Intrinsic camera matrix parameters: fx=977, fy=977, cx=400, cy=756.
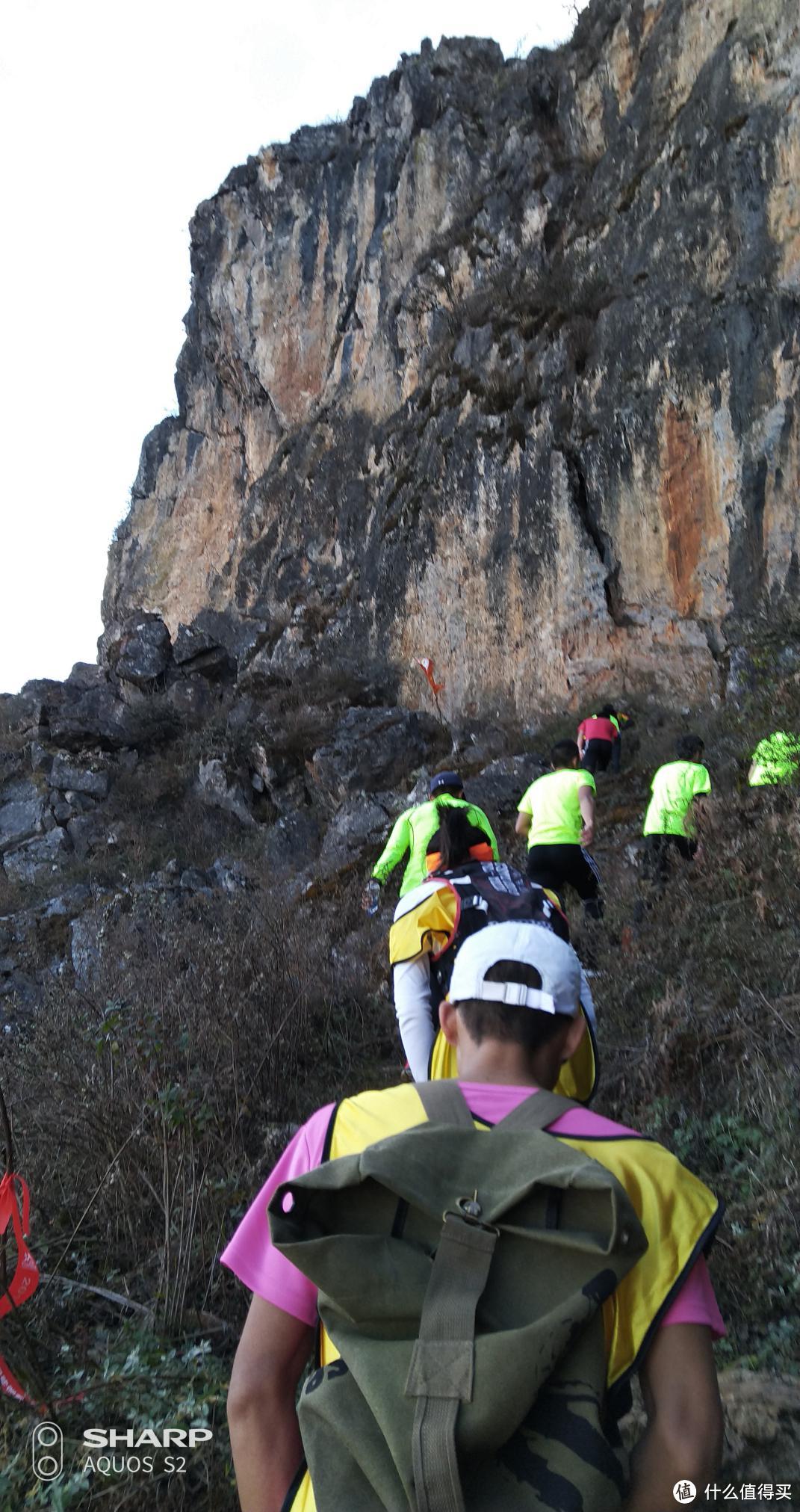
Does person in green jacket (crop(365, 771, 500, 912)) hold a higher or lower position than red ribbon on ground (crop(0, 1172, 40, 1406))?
higher

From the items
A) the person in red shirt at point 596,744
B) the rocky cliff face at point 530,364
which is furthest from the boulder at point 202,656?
the person in red shirt at point 596,744

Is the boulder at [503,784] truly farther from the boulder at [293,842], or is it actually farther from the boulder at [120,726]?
the boulder at [120,726]

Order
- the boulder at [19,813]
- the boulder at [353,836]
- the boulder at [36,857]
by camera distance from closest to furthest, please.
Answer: the boulder at [353,836], the boulder at [36,857], the boulder at [19,813]

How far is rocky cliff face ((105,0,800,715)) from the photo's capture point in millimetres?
12688

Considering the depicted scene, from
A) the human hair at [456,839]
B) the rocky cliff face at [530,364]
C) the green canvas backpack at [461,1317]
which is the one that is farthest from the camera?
the rocky cliff face at [530,364]

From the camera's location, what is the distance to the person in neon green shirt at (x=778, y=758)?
616 cm

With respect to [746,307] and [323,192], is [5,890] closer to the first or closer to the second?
[746,307]

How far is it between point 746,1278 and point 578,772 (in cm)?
406

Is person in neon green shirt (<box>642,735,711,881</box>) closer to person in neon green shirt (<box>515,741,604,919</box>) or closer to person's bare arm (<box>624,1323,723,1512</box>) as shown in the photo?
person in neon green shirt (<box>515,741,604,919</box>)

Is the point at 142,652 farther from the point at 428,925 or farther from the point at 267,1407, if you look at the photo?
the point at 267,1407

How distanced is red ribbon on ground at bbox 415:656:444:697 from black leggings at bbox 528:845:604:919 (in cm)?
977

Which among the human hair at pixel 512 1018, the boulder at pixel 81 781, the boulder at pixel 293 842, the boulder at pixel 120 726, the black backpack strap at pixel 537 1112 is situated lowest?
the boulder at pixel 293 842

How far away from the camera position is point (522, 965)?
176 cm

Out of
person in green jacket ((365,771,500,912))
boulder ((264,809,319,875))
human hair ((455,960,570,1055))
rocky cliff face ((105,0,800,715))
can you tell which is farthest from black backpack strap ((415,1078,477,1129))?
boulder ((264,809,319,875))
